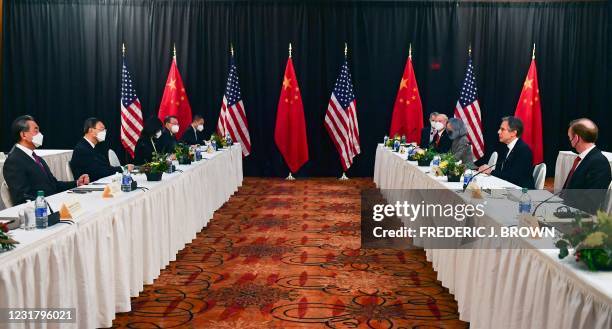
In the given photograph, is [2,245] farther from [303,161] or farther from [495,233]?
[303,161]

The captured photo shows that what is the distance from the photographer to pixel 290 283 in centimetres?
502

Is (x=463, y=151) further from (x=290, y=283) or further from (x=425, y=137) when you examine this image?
(x=290, y=283)

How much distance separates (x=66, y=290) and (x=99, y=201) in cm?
116

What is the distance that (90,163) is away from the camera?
5.98 meters

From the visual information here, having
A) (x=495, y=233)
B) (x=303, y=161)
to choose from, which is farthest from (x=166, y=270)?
(x=303, y=161)

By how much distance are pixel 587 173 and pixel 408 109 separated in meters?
6.66

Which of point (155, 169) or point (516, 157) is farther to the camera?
point (516, 157)

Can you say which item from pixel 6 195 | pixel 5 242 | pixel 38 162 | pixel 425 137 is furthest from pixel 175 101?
pixel 5 242

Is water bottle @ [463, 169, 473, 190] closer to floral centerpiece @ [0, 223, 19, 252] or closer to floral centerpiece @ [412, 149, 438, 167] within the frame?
floral centerpiece @ [412, 149, 438, 167]

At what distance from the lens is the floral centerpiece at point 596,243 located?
2.63 meters

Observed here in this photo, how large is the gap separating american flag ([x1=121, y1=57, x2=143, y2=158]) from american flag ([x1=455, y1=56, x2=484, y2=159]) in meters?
5.53

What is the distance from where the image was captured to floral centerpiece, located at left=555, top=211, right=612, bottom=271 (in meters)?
2.63

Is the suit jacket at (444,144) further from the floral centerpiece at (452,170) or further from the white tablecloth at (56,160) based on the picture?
the white tablecloth at (56,160)

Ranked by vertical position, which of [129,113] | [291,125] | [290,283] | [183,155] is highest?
Answer: [129,113]
